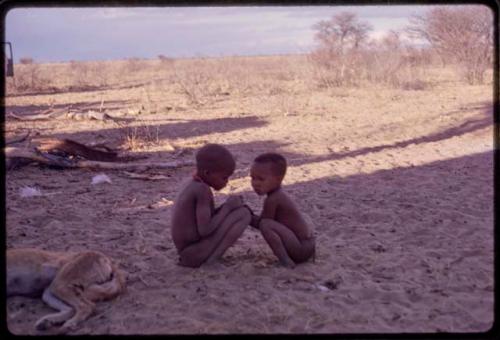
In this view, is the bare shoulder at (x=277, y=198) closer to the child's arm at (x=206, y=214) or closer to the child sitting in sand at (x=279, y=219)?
the child sitting in sand at (x=279, y=219)

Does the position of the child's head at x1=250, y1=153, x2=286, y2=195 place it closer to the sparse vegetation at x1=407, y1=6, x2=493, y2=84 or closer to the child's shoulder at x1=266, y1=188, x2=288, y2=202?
the child's shoulder at x1=266, y1=188, x2=288, y2=202

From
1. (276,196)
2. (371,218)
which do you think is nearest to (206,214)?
(276,196)

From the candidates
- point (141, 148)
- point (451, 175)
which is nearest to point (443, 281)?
point (451, 175)

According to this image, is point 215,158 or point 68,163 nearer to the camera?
point 215,158

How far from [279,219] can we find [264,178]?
410 millimetres

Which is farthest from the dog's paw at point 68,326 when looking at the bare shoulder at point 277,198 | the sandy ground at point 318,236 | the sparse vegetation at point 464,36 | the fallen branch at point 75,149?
the sparse vegetation at point 464,36

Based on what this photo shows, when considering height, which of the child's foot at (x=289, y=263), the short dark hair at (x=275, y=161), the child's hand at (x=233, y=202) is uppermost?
the short dark hair at (x=275, y=161)

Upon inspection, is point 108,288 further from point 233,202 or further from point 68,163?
point 68,163

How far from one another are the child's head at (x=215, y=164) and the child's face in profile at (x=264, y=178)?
0.21 meters

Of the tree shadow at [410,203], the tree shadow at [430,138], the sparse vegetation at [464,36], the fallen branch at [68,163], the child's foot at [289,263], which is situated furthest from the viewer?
Result: the sparse vegetation at [464,36]

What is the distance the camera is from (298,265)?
4.97m

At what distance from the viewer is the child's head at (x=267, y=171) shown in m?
4.69

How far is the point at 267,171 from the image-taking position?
4.70 meters
